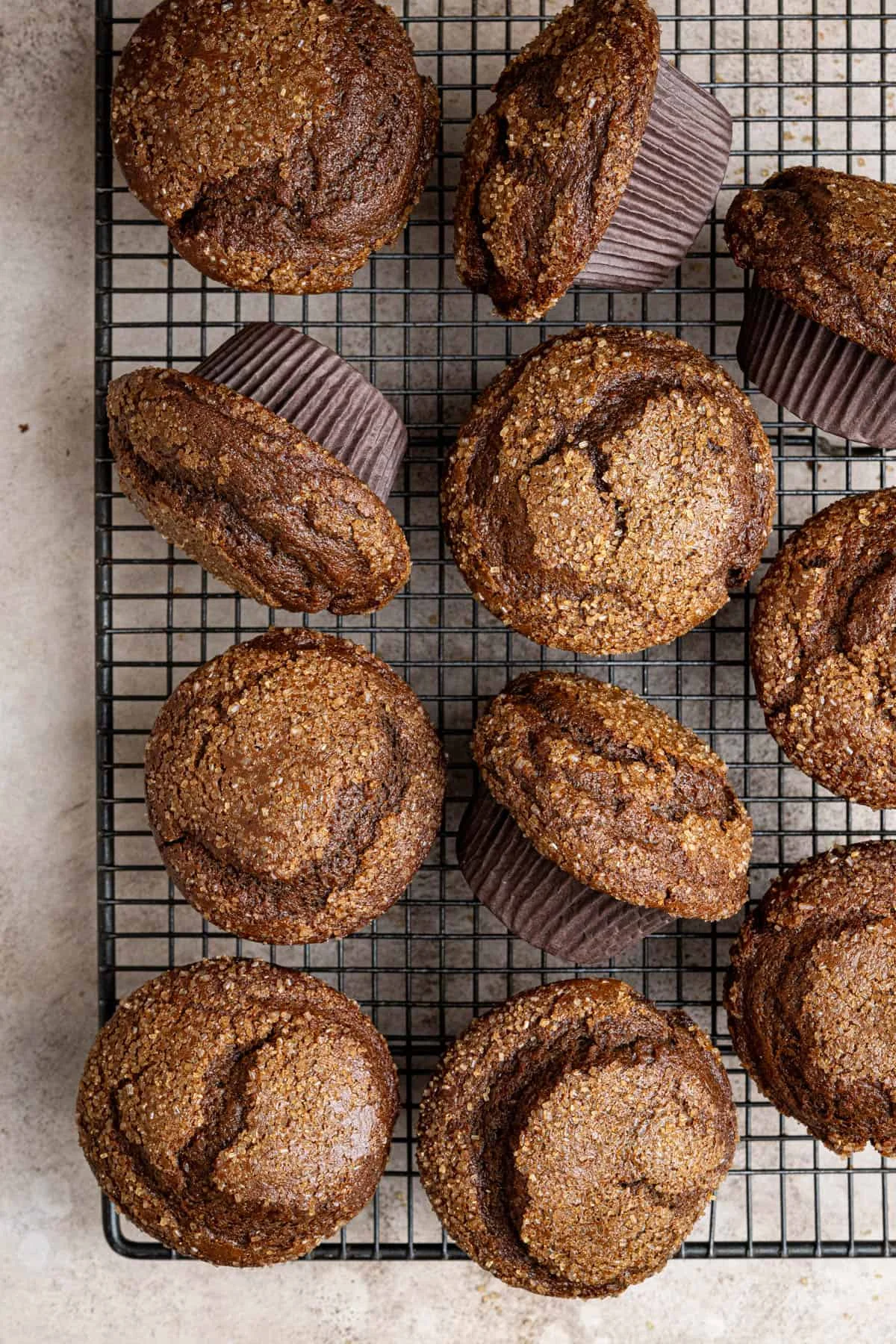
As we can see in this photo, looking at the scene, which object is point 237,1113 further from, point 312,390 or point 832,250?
point 832,250

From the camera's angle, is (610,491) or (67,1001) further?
(67,1001)

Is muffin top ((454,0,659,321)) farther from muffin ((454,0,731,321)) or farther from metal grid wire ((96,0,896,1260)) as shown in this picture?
metal grid wire ((96,0,896,1260))

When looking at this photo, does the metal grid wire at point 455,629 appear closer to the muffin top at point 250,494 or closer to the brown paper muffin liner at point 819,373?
the brown paper muffin liner at point 819,373

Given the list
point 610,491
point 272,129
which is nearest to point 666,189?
point 610,491

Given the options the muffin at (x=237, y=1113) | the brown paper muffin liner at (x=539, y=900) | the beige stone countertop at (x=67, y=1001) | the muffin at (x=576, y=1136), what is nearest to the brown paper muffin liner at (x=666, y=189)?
the brown paper muffin liner at (x=539, y=900)


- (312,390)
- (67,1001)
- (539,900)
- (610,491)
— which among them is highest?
(312,390)

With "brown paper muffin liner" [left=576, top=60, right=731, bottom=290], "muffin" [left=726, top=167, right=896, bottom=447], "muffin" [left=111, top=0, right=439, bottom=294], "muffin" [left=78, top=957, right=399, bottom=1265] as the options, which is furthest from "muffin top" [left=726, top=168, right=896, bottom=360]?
"muffin" [left=78, top=957, right=399, bottom=1265]
